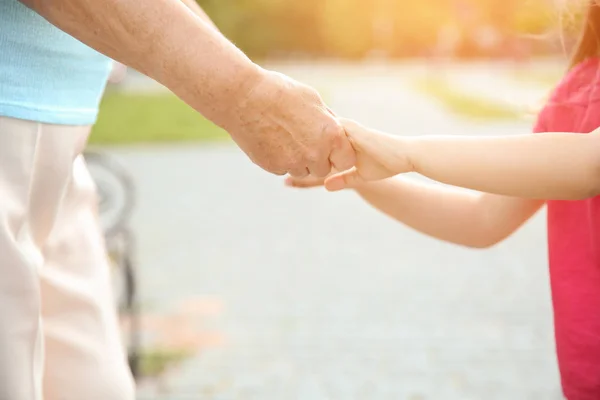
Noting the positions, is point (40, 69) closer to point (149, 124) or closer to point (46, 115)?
point (46, 115)

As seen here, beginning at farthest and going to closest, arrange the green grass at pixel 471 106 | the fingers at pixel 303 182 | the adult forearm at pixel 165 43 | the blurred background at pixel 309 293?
the green grass at pixel 471 106 → the blurred background at pixel 309 293 → the fingers at pixel 303 182 → the adult forearm at pixel 165 43

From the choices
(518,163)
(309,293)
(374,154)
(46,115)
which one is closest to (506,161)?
(518,163)

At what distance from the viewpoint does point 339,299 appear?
5.11 meters

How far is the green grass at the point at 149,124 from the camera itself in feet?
46.2

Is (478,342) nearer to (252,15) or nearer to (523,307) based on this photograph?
(523,307)

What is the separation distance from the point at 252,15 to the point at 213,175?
36.4m

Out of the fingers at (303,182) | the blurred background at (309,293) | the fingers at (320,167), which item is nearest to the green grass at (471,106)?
the blurred background at (309,293)

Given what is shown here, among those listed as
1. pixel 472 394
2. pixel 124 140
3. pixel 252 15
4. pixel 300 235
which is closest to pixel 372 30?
pixel 252 15

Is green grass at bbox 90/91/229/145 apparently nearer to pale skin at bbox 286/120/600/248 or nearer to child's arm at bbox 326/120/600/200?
pale skin at bbox 286/120/600/248

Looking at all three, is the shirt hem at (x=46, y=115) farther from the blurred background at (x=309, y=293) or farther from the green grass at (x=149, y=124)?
the green grass at (x=149, y=124)

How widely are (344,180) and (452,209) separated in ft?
0.84

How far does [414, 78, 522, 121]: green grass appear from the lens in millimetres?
15054

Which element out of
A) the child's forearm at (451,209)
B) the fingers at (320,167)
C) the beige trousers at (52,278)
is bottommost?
the beige trousers at (52,278)

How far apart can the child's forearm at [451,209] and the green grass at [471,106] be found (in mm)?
10456
